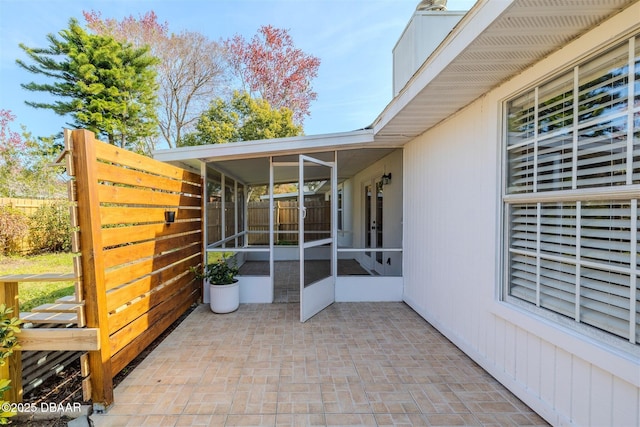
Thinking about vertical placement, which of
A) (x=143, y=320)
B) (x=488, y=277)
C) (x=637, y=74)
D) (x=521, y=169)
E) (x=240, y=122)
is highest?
(x=240, y=122)

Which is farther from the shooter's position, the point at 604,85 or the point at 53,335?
the point at 53,335

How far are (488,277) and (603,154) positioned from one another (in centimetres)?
135

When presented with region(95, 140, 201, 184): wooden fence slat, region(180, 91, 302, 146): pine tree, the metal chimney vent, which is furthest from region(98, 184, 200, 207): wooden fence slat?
region(180, 91, 302, 146): pine tree

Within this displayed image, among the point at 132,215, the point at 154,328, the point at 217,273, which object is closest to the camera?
the point at 132,215

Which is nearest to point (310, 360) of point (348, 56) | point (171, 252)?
point (171, 252)

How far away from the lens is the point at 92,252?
216 centimetres

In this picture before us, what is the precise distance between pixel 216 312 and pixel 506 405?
3564 millimetres

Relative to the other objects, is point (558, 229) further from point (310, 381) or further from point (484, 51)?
Result: point (310, 381)

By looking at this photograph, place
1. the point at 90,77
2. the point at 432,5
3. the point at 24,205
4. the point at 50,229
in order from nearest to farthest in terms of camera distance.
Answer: the point at 432,5 < the point at 24,205 < the point at 50,229 < the point at 90,77

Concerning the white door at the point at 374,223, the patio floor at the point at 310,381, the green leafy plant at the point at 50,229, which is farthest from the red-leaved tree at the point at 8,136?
the white door at the point at 374,223

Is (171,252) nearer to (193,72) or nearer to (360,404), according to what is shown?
(360,404)

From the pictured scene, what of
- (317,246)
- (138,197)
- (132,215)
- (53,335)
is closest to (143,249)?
(132,215)

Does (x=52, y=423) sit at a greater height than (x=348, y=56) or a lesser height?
lesser

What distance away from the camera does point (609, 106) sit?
168 cm
